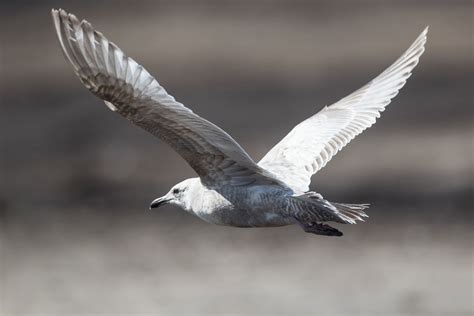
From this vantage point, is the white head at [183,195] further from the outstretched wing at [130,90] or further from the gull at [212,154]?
the outstretched wing at [130,90]

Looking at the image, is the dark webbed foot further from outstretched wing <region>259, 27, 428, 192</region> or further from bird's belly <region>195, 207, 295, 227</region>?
outstretched wing <region>259, 27, 428, 192</region>

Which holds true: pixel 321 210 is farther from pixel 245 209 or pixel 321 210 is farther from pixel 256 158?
pixel 256 158

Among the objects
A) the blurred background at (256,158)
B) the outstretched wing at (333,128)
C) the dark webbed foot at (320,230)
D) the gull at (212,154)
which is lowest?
the dark webbed foot at (320,230)

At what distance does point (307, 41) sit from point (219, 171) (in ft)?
47.4

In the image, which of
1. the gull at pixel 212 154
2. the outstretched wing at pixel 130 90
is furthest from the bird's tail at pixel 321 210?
the outstretched wing at pixel 130 90

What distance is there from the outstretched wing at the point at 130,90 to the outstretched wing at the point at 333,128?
105 centimetres

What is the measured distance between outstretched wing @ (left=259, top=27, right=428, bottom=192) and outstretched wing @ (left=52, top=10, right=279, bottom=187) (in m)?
1.05

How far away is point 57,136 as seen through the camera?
18.3 meters

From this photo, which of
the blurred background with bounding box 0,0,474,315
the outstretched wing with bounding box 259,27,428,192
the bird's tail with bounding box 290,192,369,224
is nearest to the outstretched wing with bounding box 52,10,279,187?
the bird's tail with bounding box 290,192,369,224

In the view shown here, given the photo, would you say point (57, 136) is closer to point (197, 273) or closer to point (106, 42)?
point (197, 273)

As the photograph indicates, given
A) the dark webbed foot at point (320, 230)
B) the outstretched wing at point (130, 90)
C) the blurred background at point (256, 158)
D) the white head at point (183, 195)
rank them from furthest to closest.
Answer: the blurred background at point (256, 158)
the white head at point (183, 195)
the dark webbed foot at point (320, 230)
the outstretched wing at point (130, 90)

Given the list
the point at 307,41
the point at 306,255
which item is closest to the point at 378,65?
the point at 307,41

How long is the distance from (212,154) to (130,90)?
0.70 m

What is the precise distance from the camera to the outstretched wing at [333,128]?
29.6ft
